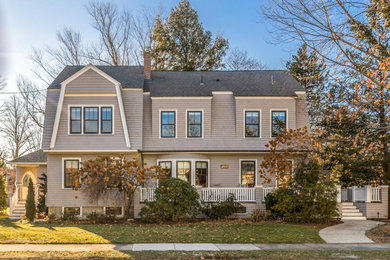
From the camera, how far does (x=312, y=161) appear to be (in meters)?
17.2

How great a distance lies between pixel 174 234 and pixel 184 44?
21.9 meters

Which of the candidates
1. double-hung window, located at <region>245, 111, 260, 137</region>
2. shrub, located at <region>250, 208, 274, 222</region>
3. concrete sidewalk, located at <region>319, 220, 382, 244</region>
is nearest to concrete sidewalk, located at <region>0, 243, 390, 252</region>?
concrete sidewalk, located at <region>319, 220, 382, 244</region>

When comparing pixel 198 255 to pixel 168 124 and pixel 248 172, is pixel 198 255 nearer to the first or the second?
pixel 248 172

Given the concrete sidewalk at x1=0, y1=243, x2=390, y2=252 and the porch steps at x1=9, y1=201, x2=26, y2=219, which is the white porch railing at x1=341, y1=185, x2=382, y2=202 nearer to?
the concrete sidewalk at x1=0, y1=243, x2=390, y2=252

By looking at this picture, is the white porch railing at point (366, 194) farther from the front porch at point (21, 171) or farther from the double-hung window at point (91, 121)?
the front porch at point (21, 171)

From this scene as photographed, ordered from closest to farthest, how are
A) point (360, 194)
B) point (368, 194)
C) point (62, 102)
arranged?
1. point (368, 194)
2. point (62, 102)
3. point (360, 194)

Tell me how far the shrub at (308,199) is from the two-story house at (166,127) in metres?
2.20

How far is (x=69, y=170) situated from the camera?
1883 centimetres

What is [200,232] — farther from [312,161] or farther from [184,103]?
[184,103]

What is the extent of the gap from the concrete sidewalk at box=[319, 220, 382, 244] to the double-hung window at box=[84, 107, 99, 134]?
11.8 metres

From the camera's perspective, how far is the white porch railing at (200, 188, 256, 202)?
Result: 18141 mm

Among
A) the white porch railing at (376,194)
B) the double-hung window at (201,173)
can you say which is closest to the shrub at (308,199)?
the white porch railing at (376,194)

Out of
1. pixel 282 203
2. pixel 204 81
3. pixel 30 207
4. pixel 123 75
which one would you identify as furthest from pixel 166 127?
pixel 30 207

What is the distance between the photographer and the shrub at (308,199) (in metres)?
16.4
